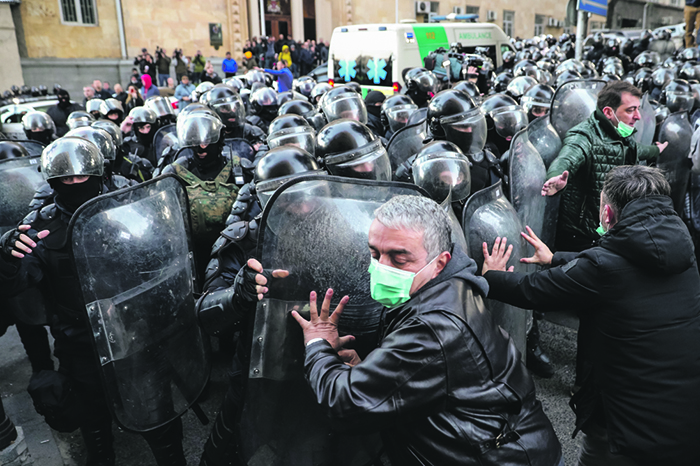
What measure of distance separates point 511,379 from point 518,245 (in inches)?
50.1

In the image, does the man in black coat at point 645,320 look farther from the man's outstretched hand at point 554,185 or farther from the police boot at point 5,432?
the police boot at point 5,432

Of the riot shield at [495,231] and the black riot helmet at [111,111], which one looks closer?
the riot shield at [495,231]

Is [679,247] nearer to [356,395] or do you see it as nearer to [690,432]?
[690,432]

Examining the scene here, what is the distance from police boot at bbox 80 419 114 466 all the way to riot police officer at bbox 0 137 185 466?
0.05 m

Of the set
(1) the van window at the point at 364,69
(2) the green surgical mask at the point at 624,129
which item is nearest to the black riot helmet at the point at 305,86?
(1) the van window at the point at 364,69

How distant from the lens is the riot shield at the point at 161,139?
5.81 m

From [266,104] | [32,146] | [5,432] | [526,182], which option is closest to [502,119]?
[526,182]

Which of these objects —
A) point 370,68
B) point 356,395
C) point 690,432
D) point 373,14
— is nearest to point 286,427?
point 356,395

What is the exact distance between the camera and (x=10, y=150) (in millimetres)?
3945

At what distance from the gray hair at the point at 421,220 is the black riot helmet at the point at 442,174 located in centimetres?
105

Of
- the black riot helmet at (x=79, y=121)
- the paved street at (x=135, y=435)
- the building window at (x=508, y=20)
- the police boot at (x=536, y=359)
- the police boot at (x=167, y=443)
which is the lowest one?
the paved street at (x=135, y=435)

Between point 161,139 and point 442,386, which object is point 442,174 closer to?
point 442,386

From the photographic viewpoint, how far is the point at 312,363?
154 cm

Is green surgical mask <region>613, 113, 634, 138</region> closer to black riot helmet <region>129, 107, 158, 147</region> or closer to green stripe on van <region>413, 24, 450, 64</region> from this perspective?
black riot helmet <region>129, 107, 158, 147</region>
